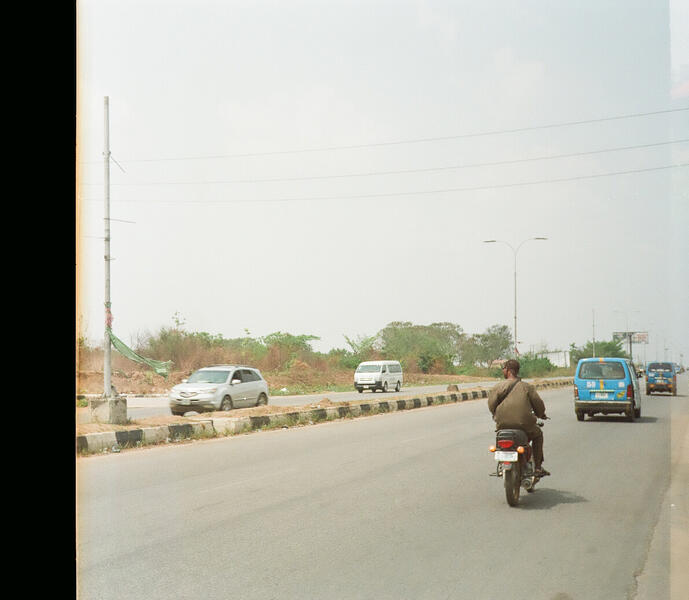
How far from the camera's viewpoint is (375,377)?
45.1 m

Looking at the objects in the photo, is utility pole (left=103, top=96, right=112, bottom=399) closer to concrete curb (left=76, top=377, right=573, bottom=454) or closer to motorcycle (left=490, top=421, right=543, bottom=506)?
concrete curb (left=76, top=377, right=573, bottom=454)

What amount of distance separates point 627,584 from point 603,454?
8506 mm

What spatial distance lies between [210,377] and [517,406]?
16.8 m

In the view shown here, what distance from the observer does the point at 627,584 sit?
595cm

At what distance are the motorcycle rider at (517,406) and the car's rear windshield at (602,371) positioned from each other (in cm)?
1247

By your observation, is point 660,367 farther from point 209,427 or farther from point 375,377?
point 209,427

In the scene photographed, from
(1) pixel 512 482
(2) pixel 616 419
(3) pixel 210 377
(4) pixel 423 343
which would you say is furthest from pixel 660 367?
(4) pixel 423 343

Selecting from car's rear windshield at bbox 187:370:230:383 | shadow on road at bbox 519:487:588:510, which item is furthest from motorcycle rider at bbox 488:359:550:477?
car's rear windshield at bbox 187:370:230:383

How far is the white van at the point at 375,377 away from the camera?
45094 mm

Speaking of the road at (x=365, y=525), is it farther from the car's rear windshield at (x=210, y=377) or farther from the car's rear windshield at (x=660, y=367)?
the car's rear windshield at (x=660, y=367)

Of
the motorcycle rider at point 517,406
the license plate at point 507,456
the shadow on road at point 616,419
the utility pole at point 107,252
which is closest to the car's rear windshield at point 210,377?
the utility pole at point 107,252

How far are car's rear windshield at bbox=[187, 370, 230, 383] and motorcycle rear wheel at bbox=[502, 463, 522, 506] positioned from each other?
54.3 ft
